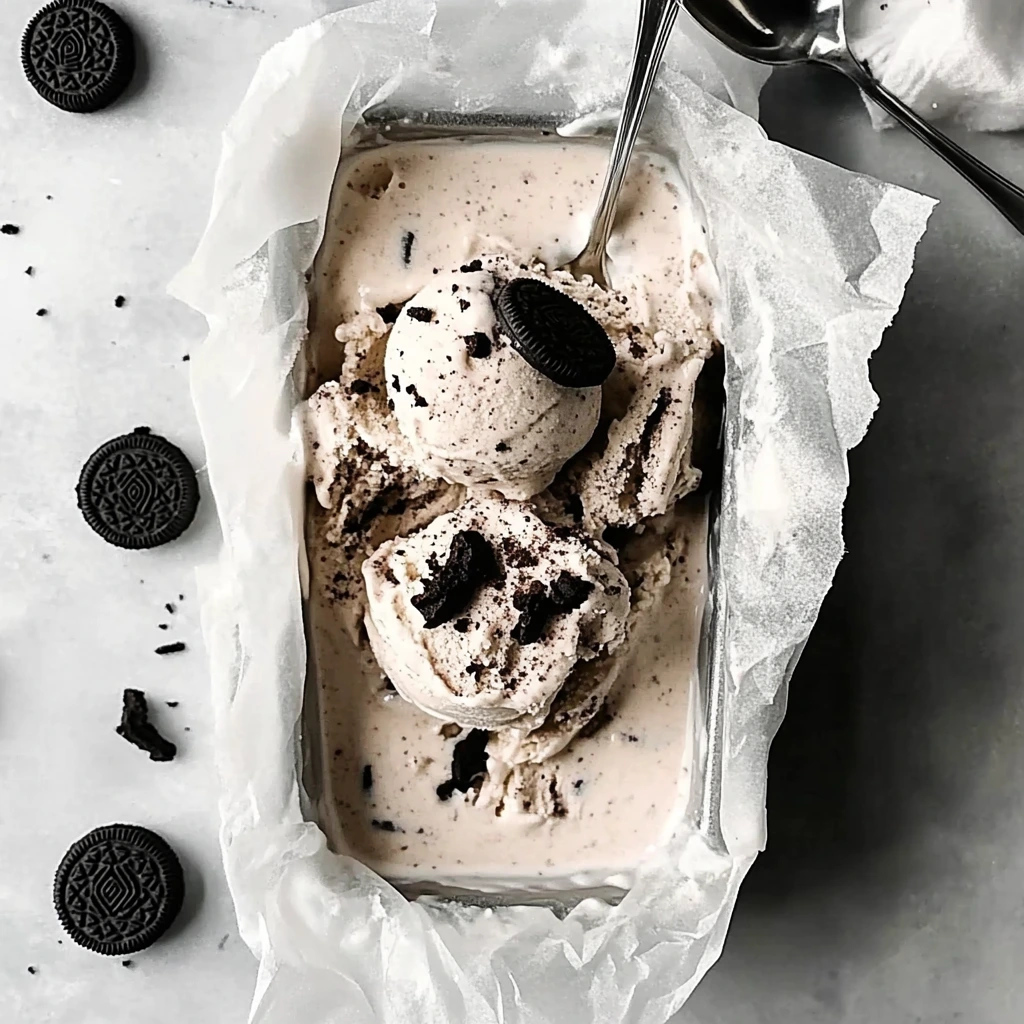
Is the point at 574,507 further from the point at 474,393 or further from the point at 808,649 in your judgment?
the point at 808,649

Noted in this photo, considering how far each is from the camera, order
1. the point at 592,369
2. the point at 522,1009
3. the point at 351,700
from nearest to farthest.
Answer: the point at 592,369 → the point at 522,1009 → the point at 351,700

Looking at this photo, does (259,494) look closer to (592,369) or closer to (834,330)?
(592,369)

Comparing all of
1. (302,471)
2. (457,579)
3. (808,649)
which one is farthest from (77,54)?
(808,649)

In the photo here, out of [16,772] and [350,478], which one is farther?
[16,772]

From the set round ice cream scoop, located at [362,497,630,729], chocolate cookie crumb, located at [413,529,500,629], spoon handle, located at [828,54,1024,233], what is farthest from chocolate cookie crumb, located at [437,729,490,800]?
spoon handle, located at [828,54,1024,233]

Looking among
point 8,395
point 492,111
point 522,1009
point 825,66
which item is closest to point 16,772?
point 8,395

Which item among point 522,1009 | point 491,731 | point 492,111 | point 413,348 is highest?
point 492,111
